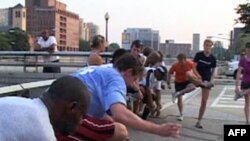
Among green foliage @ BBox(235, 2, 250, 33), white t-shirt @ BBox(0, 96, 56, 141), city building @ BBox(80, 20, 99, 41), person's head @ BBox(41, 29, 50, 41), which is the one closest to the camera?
white t-shirt @ BBox(0, 96, 56, 141)

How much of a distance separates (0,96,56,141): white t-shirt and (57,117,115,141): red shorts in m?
1.81

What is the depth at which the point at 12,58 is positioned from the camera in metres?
19.4

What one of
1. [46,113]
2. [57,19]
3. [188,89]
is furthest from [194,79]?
[57,19]

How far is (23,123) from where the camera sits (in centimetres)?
216

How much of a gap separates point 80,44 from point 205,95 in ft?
294

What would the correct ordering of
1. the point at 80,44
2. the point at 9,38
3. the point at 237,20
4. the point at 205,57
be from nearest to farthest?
the point at 205,57, the point at 237,20, the point at 9,38, the point at 80,44

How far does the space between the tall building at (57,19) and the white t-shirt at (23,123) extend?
7886cm

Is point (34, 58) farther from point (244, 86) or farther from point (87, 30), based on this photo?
point (87, 30)

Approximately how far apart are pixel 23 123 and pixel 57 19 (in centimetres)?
8949

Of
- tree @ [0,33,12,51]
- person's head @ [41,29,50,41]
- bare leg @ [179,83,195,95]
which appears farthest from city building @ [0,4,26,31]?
bare leg @ [179,83,195,95]

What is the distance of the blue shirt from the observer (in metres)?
4.30

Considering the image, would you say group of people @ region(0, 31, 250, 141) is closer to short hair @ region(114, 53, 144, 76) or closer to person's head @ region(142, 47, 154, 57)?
short hair @ region(114, 53, 144, 76)

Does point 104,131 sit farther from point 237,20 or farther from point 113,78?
point 237,20

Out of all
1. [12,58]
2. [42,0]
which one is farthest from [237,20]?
[12,58]
